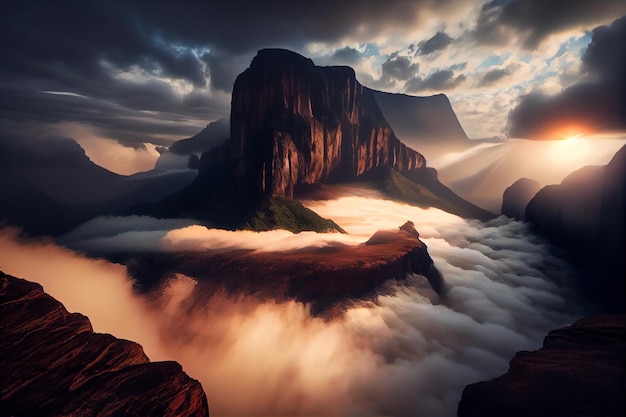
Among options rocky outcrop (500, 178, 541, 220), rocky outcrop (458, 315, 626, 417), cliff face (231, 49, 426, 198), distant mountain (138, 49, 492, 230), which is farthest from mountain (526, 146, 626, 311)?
cliff face (231, 49, 426, 198)

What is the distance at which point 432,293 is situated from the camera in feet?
205

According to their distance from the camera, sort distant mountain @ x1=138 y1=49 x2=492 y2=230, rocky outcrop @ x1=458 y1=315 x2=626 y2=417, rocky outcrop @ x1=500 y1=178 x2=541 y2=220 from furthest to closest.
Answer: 1. rocky outcrop @ x1=500 y1=178 x2=541 y2=220
2. distant mountain @ x1=138 y1=49 x2=492 y2=230
3. rocky outcrop @ x1=458 y1=315 x2=626 y2=417

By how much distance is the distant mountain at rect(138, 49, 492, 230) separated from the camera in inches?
4094

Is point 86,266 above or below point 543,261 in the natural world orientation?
below

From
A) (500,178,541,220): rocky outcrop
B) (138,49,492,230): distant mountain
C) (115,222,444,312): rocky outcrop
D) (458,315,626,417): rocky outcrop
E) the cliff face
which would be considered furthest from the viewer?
(500,178,541,220): rocky outcrop

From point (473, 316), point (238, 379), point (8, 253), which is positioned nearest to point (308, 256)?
point (238, 379)

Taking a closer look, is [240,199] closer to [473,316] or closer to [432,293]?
[432,293]

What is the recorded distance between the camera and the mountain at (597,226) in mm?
66500

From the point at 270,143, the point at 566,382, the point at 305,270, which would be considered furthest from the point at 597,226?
the point at 270,143

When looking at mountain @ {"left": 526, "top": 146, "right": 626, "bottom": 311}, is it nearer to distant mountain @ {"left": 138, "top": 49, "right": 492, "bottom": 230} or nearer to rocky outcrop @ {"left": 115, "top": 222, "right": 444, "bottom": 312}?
rocky outcrop @ {"left": 115, "top": 222, "right": 444, "bottom": 312}

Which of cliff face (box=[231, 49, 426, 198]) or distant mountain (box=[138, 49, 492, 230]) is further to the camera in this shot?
cliff face (box=[231, 49, 426, 198])

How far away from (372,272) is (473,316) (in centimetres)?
2600

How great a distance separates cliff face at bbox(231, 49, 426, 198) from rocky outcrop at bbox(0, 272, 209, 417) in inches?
3237

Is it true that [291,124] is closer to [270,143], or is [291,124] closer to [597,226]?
[270,143]
